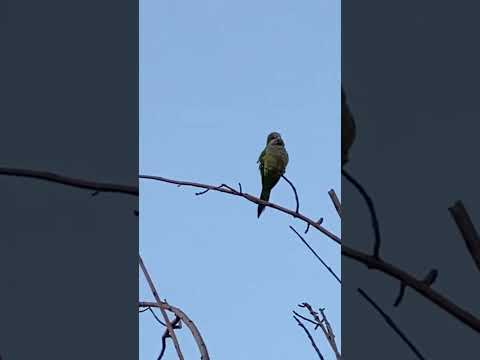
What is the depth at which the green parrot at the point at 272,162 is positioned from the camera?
1789 millimetres

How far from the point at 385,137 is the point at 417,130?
0.05 m

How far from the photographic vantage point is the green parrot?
5.87 feet
